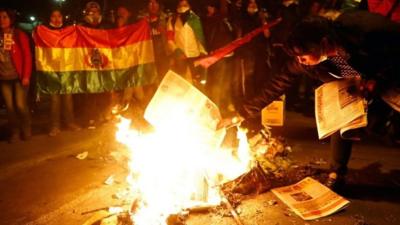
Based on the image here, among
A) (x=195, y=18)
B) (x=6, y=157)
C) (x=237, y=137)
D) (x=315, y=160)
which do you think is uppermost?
(x=195, y=18)

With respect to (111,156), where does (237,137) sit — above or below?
above

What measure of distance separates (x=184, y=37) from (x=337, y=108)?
483 centimetres

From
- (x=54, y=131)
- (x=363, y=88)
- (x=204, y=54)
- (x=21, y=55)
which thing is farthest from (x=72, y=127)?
(x=363, y=88)

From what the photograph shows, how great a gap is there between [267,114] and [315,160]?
4.99ft

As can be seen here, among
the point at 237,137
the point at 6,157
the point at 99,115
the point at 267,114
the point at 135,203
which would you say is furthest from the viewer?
the point at 99,115

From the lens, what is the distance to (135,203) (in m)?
4.18

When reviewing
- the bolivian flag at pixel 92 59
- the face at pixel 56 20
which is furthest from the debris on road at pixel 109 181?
the face at pixel 56 20

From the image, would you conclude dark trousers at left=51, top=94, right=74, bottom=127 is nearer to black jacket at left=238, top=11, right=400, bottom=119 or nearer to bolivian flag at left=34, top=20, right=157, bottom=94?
bolivian flag at left=34, top=20, right=157, bottom=94

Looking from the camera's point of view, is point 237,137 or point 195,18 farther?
point 195,18

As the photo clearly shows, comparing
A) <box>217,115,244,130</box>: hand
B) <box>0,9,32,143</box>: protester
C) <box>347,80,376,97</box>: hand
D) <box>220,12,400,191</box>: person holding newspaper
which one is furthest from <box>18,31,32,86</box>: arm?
<box>347,80,376,97</box>: hand

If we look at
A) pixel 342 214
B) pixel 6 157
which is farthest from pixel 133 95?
pixel 342 214

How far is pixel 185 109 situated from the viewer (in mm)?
4738

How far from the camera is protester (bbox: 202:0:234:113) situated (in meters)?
8.72

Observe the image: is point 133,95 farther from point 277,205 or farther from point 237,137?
point 277,205
